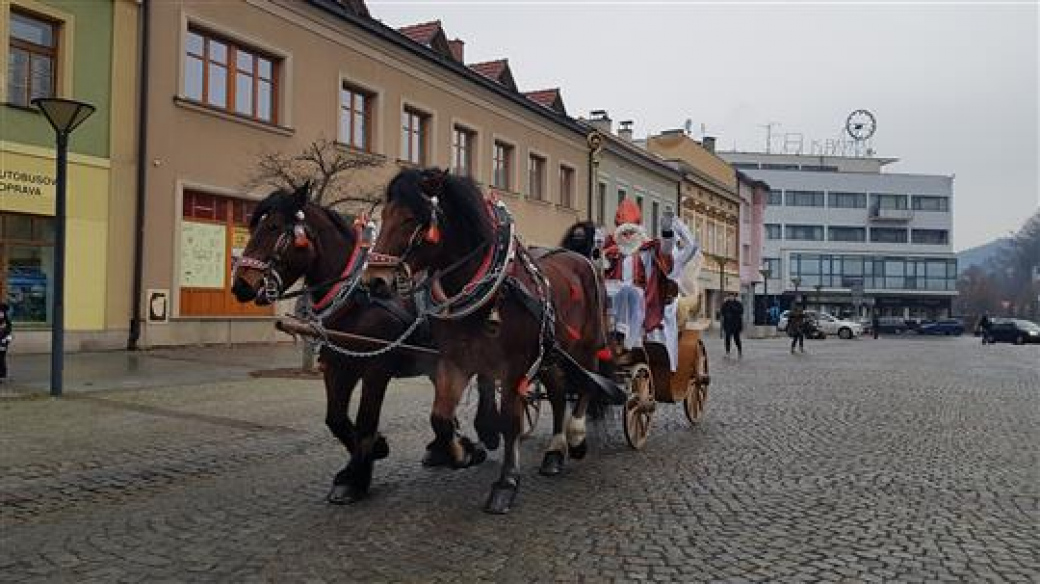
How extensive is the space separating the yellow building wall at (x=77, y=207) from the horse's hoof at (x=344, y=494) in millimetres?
11995

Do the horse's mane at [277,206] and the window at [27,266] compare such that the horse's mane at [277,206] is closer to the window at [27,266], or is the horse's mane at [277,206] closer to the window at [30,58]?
the window at [27,266]

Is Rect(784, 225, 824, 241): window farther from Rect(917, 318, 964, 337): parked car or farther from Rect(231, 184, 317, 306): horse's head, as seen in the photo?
Rect(231, 184, 317, 306): horse's head

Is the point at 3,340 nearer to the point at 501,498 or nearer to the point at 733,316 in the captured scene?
the point at 501,498

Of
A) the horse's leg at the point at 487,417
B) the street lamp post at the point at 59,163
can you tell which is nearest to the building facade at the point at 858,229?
the street lamp post at the point at 59,163

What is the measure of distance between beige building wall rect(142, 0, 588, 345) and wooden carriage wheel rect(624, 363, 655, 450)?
12.0 metres

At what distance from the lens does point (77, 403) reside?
988 centimetres

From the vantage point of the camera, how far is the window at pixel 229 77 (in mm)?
18109

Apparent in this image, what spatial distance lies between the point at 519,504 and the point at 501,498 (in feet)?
1.03

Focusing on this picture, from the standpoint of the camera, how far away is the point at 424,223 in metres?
5.02

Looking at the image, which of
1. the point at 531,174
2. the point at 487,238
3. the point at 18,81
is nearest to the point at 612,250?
the point at 487,238

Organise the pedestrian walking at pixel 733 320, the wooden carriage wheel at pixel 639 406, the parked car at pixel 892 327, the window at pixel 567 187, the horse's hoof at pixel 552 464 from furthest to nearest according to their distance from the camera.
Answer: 1. the parked car at pixel 892 327
2. the window at pixel 567 187
3. the pedestrian walking at pixel 733 320
4. the wooden carriage wheel at pixel 639 406
5. the horse's hoof at pixel 552 464

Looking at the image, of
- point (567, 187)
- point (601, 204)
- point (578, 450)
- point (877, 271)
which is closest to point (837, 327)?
point (601, 204)

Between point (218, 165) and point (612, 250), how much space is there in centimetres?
1253

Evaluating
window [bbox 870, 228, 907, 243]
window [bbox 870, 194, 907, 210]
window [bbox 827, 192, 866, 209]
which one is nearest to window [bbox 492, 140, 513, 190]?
window [bbox 827, 192, 866, 209]
